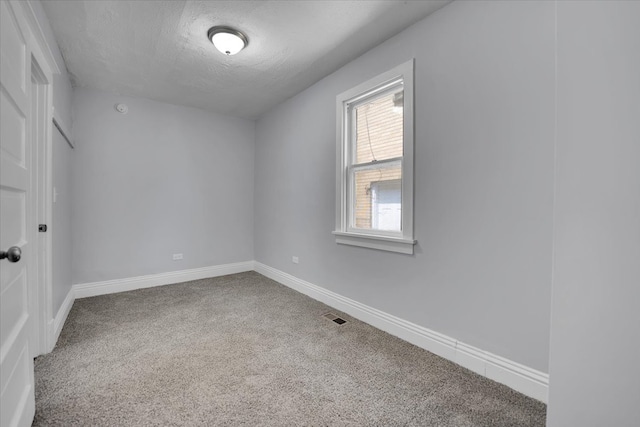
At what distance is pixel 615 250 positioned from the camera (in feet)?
2.63

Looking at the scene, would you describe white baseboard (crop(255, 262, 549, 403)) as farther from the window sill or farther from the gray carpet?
the window sill

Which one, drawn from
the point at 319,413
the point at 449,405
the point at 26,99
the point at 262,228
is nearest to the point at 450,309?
the point at 449,405

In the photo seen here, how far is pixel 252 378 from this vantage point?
A: 1804 millimetres

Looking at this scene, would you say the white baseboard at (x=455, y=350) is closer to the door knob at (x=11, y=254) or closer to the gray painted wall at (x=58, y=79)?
the door knob at (x=11, y=254)

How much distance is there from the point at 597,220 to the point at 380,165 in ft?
6.29

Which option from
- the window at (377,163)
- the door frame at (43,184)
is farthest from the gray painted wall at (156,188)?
the window at (377,163)

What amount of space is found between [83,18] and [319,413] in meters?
3.24

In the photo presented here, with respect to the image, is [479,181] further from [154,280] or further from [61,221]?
[154,280]

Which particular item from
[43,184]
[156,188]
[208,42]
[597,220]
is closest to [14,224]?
[43,184]

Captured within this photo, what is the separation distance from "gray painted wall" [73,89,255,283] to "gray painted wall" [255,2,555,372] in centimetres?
247

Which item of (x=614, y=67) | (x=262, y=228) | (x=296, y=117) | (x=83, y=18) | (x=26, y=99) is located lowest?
(x=262, y=228)

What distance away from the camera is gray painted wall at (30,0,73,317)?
2.34 meters

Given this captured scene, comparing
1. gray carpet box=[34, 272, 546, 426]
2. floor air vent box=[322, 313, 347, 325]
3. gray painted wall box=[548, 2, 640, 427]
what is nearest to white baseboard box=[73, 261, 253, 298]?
gray carpet box=[34, 272, 546, 426]

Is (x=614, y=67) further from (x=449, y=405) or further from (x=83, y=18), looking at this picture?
(x=83, y=18)
